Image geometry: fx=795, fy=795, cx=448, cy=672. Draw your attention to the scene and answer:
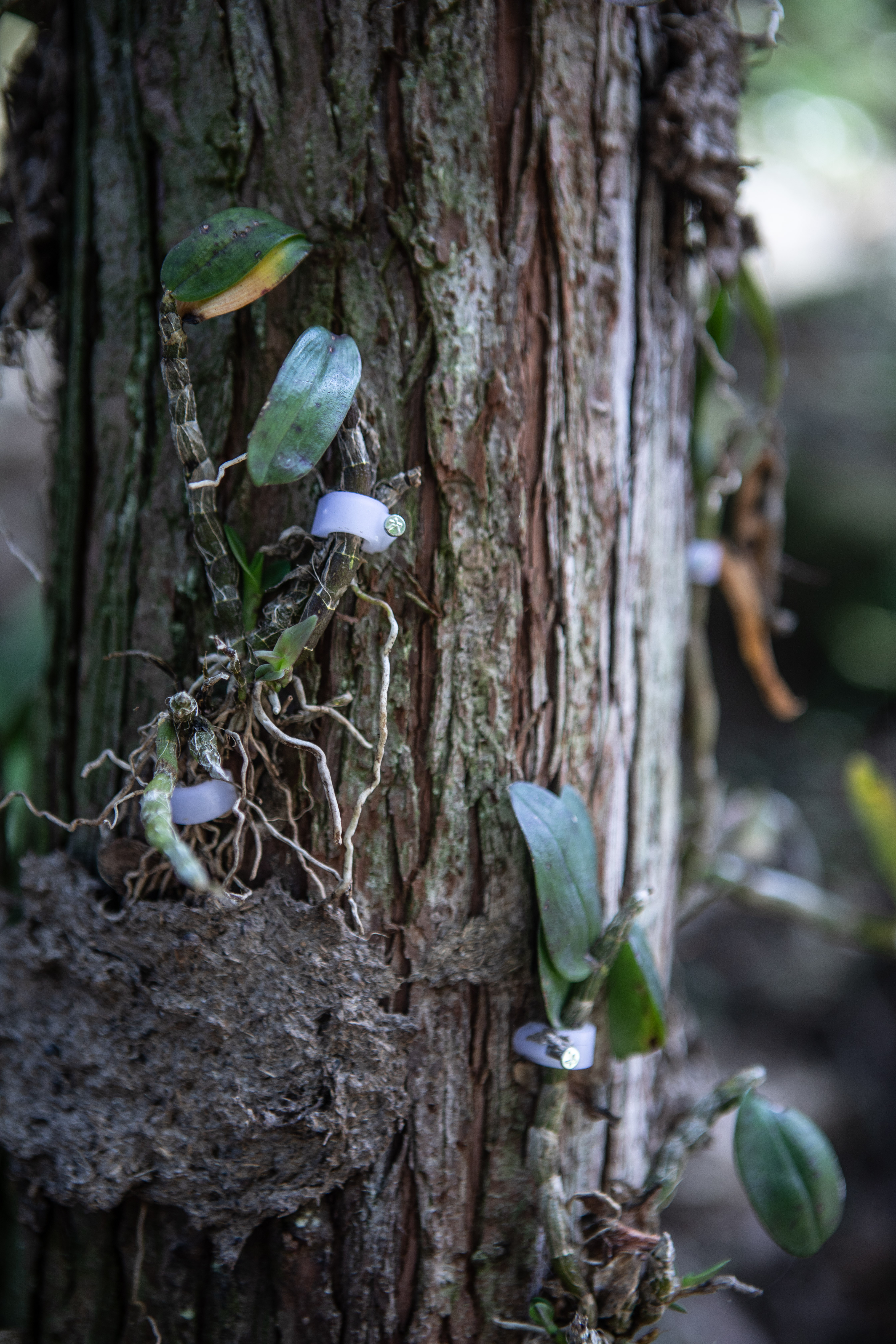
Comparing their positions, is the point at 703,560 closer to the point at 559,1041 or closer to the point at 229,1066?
the point at 559,1041

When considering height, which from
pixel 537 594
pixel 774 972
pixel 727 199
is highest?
pixel 727 199

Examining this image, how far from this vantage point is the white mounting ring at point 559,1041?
627 millimetres

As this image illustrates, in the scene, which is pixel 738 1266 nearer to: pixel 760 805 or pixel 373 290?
pixel 760 805

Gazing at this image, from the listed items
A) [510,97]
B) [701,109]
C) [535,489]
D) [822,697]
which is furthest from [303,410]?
[822,697]

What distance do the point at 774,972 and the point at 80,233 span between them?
2.19 metres

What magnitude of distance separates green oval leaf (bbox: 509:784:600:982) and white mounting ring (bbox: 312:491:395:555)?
234 mm

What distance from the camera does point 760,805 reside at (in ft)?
3.94

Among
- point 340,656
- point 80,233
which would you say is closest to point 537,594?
point 340,656

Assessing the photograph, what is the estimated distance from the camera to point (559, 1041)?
0.63 m

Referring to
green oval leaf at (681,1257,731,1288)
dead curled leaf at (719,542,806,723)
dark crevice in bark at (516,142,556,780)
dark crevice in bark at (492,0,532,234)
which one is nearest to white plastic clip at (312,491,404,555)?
dark crevice in bark at (516,142,556,780)

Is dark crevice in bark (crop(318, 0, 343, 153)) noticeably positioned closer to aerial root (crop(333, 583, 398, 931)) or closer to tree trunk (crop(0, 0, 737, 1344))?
tree trunk (crop(0, 0, 737, 1344))

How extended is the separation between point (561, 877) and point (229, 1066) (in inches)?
11.6

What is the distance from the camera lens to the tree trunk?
614 mm

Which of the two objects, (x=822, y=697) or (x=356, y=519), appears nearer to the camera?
(x=356, y=519)
